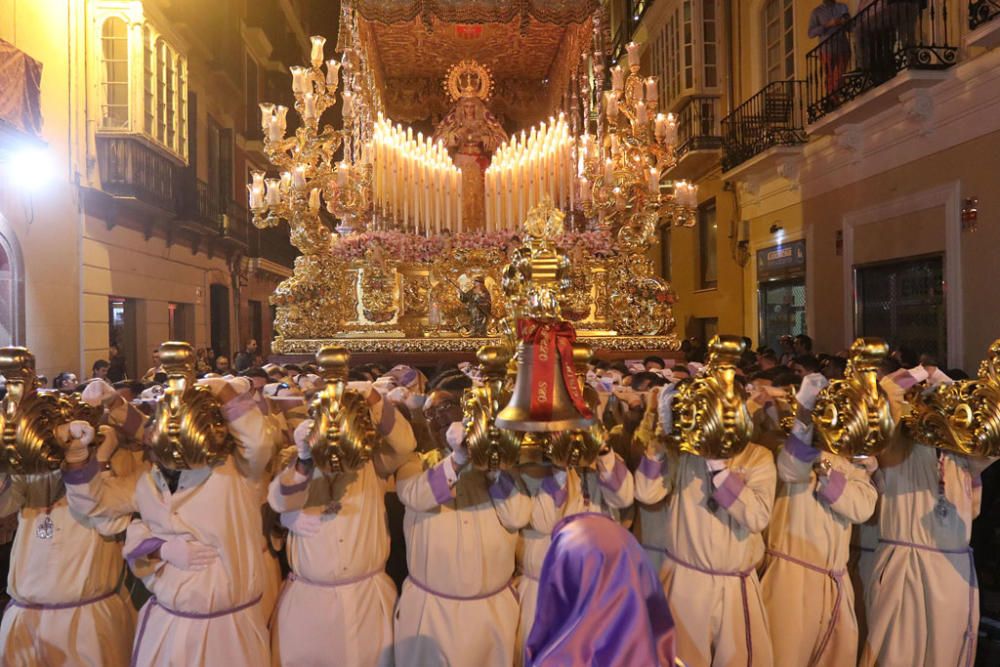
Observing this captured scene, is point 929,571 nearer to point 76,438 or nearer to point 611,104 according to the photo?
point 76,438

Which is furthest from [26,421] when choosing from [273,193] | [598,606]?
[273,193]

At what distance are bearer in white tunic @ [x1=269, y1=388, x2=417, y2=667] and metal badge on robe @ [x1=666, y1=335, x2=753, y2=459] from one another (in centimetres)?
115

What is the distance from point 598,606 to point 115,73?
43.4ft

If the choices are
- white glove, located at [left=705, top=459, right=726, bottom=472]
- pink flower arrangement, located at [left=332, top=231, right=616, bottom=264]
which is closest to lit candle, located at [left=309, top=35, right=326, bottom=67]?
pink flower arrangement, located at [left=332, top=231, right=616, bottom=264]

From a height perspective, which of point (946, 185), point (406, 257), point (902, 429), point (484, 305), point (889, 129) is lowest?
point (902, 429)

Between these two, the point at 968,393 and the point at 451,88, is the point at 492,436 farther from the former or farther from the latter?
the point at 451,88

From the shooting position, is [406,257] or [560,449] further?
[406,257]

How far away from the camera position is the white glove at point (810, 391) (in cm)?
319

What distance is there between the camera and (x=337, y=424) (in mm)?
2951

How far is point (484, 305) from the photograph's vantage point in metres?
7.72

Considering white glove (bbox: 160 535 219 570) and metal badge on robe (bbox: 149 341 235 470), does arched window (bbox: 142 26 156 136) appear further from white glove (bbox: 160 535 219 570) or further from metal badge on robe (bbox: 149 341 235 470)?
white glove (bbox: 160 535 219 570)

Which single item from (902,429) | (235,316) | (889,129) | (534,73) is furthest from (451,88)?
(235,316)

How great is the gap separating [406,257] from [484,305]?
39.8 inches

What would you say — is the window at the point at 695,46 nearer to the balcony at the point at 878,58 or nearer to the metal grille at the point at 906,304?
the balcony at the point at 878,58
